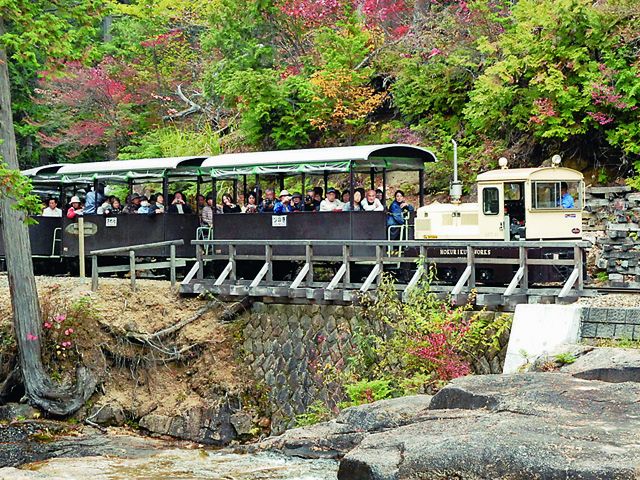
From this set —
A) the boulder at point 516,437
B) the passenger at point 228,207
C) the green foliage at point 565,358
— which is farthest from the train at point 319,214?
the boulder at point 516,437

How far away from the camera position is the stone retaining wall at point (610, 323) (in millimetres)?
13062

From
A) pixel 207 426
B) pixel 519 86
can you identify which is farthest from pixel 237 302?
pixel 519 86

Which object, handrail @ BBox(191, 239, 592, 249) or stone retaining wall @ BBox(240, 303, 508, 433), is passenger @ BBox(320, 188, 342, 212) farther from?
stone retaining wall @ BBox(240, 303, 508, 433)

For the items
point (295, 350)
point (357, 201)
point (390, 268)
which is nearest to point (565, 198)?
point (390, 268)

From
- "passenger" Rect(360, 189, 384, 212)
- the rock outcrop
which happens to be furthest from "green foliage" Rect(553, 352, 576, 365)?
"passenger" Rect(360, 189, 384, 212)

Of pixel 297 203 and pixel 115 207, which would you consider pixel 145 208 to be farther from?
pixel 297 203

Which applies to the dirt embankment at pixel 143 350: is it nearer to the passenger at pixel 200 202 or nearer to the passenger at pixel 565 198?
the passenger at pixel 200 202

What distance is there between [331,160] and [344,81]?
10.2 metres

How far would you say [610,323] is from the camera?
43.5 feet

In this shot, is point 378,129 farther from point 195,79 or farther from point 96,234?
point 195,79

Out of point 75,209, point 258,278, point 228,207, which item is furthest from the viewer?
point 75,209

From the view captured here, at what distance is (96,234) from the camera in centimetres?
2450

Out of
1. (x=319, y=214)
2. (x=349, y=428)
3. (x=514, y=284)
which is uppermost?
(x=319, y=214)

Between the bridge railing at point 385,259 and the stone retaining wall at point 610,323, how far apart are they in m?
1.58
